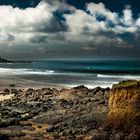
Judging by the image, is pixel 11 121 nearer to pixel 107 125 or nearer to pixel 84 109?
pixel 84 109

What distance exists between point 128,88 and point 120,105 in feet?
3.46

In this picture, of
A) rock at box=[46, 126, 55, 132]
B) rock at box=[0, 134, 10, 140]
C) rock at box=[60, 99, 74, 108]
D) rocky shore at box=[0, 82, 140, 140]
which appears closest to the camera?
rock at box=[0, 134, 10, 140]

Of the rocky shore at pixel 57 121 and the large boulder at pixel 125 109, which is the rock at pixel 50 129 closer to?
the rocky shore at pixel 57 121

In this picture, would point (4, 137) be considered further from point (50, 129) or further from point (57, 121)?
point (57, 121)

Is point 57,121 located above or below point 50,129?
above

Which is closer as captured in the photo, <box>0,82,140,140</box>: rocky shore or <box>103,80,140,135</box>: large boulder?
<box>103,80,140,135</box>: large boulder

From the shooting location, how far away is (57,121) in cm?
2503

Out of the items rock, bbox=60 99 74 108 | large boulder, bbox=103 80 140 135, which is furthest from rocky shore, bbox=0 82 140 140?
large boulder, bbox=103 80 140 135

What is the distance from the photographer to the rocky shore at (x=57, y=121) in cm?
2127

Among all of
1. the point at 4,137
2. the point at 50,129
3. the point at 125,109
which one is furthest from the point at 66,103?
the point at 125,109

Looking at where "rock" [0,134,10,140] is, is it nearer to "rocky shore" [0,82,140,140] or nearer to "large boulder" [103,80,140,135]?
"rocky shore" [0,82,140,140]

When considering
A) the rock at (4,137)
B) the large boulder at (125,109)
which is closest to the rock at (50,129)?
the rock at (4,137)

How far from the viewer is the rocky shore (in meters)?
21.3

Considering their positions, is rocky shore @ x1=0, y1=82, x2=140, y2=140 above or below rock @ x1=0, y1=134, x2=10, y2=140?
above
